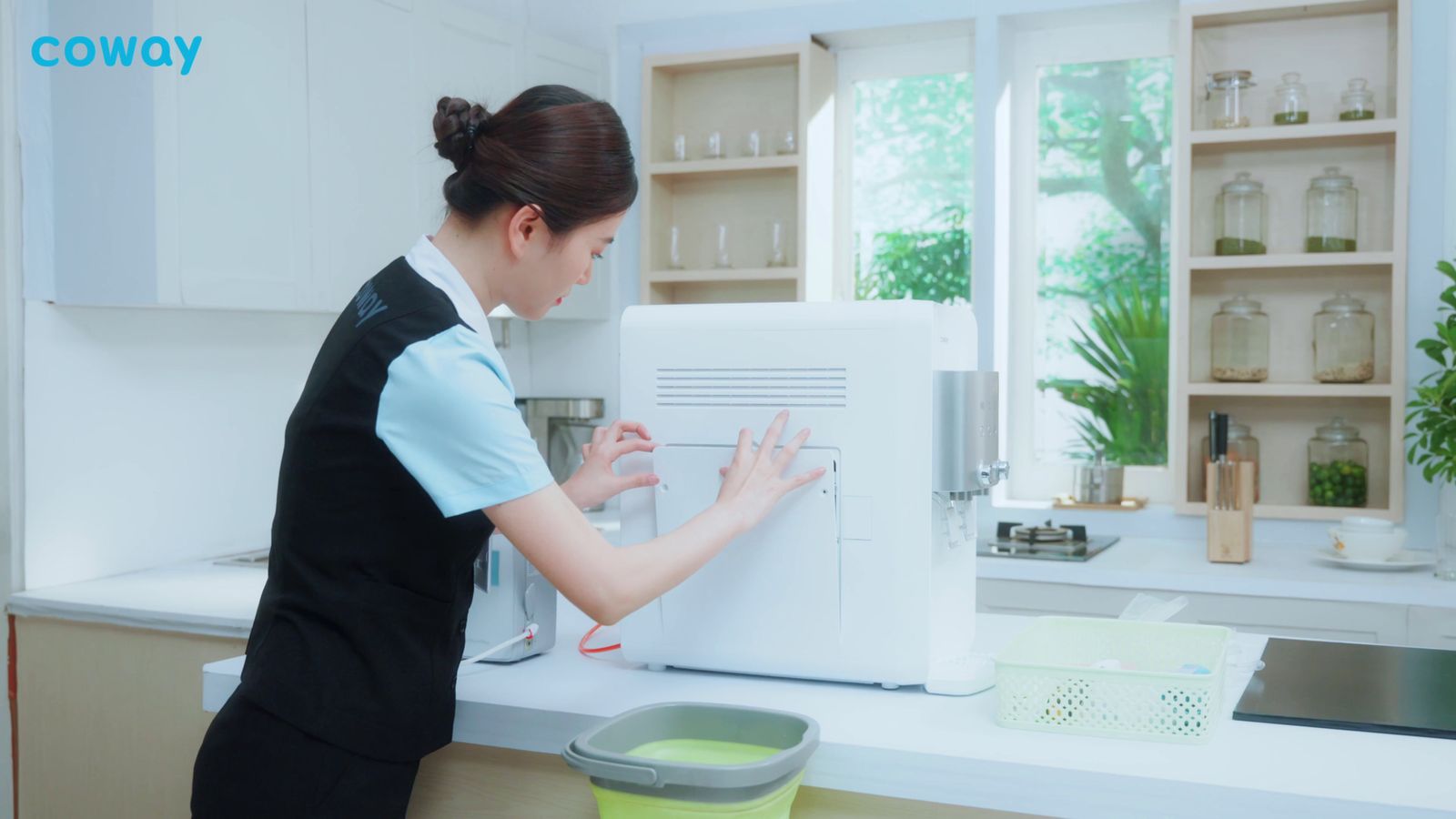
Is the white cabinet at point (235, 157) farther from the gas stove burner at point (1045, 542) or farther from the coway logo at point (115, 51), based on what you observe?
the gas stove burner at point (1045, 542)

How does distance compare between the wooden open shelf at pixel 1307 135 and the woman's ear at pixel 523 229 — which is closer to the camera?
the woman's ear at pixel 523 229

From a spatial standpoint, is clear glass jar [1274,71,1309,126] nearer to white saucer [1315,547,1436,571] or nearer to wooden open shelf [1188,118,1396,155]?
wooden open shelf [1188,118,1396,155]

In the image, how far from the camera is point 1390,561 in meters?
2.76

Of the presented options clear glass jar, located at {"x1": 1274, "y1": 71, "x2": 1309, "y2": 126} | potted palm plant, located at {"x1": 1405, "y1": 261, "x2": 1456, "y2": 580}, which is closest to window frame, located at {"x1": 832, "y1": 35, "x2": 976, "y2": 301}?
clear glass jar, located at {"x1": 1274, "y1": 71, "x2": 1309, "y2": 126}

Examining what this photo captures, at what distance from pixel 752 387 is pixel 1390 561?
188 centimetres

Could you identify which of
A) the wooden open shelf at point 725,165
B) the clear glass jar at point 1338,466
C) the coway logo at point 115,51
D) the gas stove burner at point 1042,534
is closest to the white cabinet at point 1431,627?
the clear glass jar at point 1338,466

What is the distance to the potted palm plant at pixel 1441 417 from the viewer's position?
2670mm

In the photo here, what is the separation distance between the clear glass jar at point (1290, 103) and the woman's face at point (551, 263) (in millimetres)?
2219

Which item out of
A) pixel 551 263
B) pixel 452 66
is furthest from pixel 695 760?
pixel 452 66

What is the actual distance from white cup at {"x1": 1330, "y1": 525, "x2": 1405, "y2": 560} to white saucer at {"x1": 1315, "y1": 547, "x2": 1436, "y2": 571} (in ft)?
0.05

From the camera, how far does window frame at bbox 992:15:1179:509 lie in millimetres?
3479

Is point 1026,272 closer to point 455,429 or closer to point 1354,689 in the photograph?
point 1354,689

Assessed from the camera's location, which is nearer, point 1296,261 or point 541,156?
point 541,156

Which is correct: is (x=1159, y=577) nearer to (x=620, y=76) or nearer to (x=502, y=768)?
(x=502, y=768)
